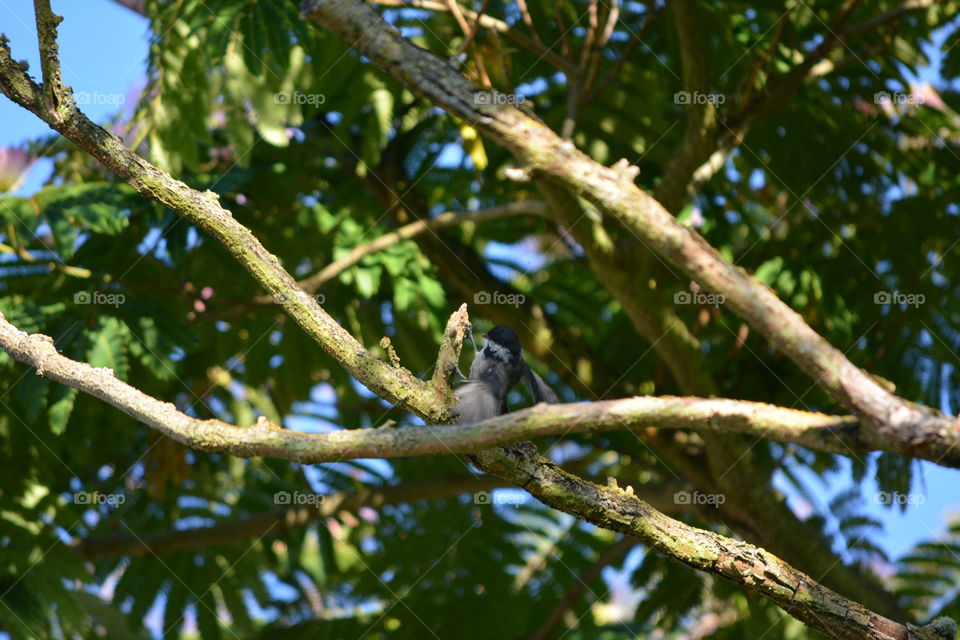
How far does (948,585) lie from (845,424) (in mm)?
3301

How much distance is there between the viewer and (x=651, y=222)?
104 inches

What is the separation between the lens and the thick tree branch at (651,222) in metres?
2.03

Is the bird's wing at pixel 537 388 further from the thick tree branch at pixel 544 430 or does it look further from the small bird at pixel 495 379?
the thick tree branch at pixel 544 430

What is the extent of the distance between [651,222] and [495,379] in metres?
0.67

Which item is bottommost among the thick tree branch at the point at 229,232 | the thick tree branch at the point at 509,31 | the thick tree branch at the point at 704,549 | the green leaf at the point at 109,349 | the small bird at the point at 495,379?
the green leaf at the point at 109,349

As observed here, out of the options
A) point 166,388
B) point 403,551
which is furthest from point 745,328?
point 166,388

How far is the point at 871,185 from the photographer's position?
4855 mm

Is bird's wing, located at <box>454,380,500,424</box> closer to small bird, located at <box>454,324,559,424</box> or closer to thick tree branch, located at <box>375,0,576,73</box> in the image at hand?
small bird, located at <box>454,324,559,424</box>

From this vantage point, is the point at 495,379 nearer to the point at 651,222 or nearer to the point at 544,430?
the point at 651,222

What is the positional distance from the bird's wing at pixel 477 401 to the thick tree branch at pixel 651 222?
24.6 inches

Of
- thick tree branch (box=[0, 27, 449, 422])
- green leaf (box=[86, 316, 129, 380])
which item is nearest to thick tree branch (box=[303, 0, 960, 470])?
thick tree branch (box=[0, 27, 449, 422])

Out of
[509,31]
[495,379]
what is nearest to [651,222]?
[495,379]

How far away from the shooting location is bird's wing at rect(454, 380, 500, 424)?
2.77 m

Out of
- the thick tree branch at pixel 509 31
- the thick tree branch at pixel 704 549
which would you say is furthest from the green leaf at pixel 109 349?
the thick tree branch at pixel 704 549
